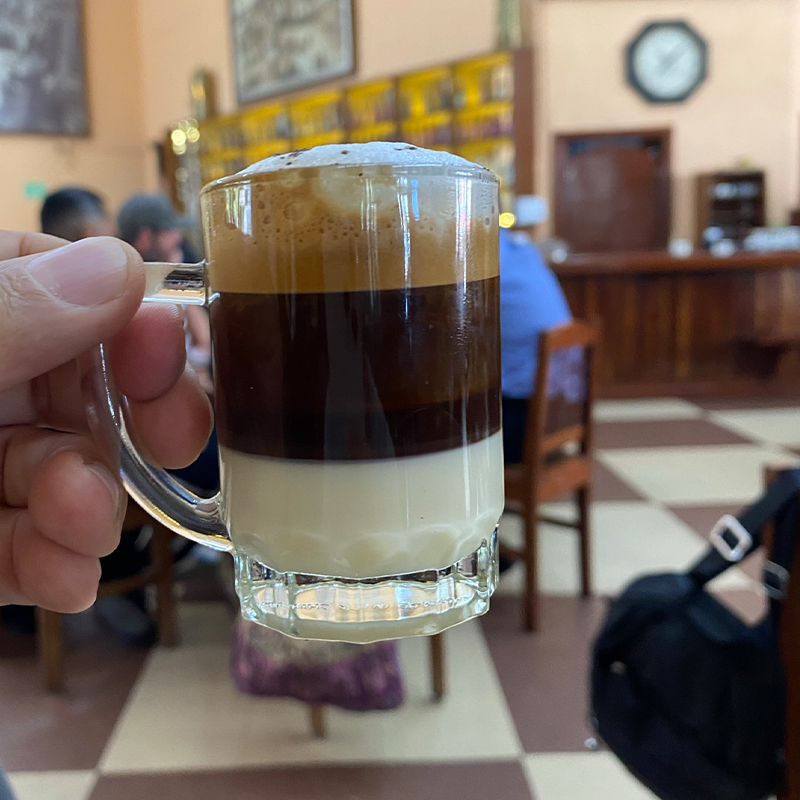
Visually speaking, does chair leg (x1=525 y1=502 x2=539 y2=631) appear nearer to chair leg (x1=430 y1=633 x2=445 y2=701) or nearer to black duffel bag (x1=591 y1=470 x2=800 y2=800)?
chair leg (x1=430 y1=633 x2=445 y2=701)

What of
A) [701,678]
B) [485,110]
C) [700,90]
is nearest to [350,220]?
[701,678]

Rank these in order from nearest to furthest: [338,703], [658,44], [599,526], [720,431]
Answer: [338,703]
[599,526]
[720,431]
[658,44]

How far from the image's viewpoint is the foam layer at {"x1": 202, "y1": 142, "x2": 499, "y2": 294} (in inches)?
21.6

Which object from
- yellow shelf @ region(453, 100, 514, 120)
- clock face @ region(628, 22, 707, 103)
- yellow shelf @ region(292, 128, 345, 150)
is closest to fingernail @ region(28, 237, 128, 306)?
yellow shelf @ region(453, 100, 514, 120)

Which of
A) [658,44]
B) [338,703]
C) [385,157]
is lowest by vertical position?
[338,703]

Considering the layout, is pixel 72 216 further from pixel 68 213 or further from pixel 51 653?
pixel 51 653

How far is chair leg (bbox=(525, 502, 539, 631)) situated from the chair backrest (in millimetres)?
180

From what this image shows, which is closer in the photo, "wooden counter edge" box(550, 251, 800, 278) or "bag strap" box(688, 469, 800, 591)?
"bag strap" box(688, 469, 800, 591)

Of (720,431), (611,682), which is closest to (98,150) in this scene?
(720,431)

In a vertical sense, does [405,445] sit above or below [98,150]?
below

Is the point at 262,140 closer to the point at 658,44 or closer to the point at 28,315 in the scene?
the point at 658,44

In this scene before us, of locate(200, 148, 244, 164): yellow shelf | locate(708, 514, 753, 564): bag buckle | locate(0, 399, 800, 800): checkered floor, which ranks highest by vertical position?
locate(200, 148, 244, 164): yellow shelf

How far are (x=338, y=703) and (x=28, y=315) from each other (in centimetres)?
140

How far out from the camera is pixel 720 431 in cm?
428
